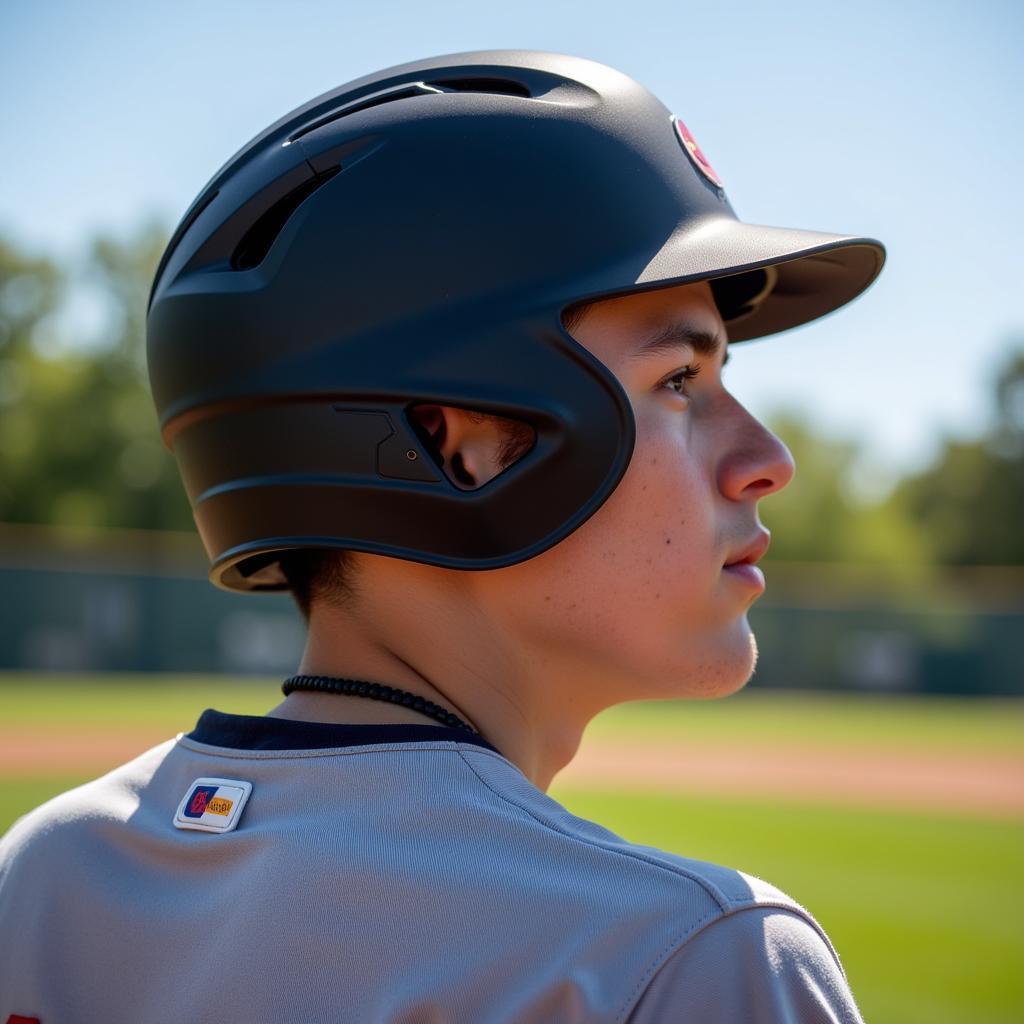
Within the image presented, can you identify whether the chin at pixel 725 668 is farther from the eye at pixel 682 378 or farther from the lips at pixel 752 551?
the eye at pixel 682 378

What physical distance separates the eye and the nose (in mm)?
78

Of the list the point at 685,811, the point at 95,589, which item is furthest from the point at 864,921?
the point at 95,589

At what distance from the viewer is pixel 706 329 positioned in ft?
5.46

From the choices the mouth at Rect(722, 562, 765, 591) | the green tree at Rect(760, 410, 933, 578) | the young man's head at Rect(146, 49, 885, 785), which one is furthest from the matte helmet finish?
the green tree at Rect(760, 410, 933, 578)

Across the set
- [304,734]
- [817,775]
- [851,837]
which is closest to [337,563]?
[304,734]

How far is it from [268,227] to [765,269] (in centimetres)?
90

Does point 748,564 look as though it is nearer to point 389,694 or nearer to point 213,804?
point 389,694

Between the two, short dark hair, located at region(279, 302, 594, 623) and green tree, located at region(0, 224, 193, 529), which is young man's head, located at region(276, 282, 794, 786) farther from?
green tree, located at region(0, 224, 193, 529)

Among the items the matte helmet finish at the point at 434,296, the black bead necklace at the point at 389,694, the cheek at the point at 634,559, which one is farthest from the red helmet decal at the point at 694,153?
the black bead necklace at the point at 389,694

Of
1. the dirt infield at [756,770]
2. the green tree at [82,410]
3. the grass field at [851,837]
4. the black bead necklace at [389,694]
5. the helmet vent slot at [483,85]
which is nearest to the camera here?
the black bead necklace at [389,694]

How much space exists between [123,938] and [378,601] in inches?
21.3

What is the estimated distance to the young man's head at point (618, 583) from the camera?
5.22 feet

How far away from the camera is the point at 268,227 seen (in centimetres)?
187

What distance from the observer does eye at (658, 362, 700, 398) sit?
164cm
